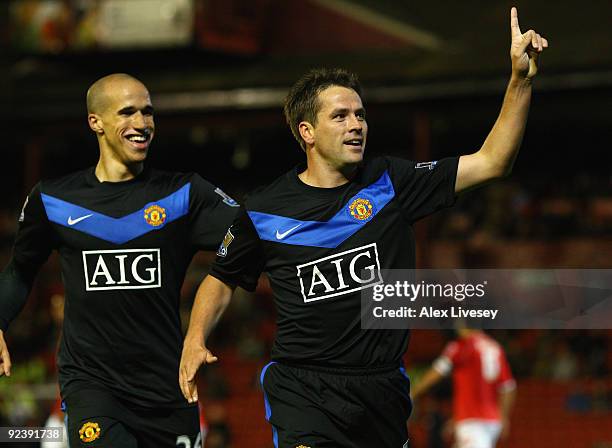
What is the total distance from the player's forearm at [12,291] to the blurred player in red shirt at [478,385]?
611cm

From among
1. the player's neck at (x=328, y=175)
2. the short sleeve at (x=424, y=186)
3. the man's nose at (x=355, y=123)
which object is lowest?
the short sleeve at (x=424, y=186)

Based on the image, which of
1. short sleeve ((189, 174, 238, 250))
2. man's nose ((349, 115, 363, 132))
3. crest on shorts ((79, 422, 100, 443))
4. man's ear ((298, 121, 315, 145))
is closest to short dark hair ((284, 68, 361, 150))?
man's ear ((298, 121, 315, 145))

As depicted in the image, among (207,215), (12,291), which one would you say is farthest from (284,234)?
(12,291)

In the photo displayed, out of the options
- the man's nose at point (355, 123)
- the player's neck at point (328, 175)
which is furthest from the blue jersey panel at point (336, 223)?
the man's nose at point (355, 123)

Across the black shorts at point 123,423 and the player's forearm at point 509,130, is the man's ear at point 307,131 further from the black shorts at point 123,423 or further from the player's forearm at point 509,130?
the black shorts at point 123,423

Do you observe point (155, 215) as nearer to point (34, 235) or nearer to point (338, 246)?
point (34, 235)

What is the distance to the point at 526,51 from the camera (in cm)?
472

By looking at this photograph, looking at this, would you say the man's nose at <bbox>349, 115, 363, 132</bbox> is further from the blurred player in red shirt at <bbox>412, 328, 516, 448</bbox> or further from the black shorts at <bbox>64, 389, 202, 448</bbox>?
the blurred player in red shirt at <bbox>412, 328, 516, 448</bbox>

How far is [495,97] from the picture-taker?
1650cm

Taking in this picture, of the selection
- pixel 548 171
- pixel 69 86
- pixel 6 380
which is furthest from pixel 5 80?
pixel 548 171

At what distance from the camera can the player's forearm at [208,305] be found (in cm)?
531

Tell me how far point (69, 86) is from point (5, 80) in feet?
4.13

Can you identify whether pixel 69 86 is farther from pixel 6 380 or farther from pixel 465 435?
pixel 465 435

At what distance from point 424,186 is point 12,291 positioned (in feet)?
7.18
